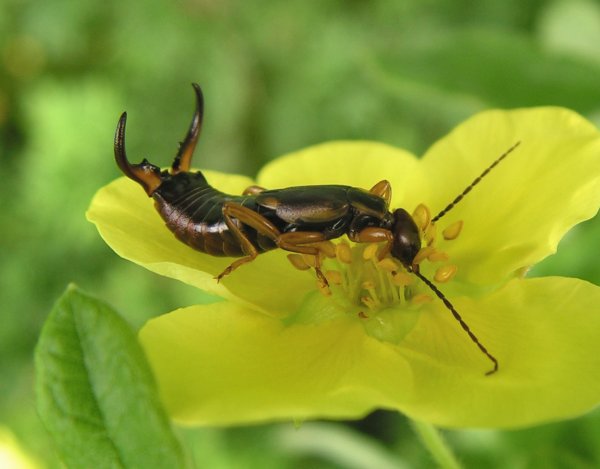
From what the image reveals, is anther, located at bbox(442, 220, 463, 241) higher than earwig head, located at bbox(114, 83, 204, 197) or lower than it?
lower

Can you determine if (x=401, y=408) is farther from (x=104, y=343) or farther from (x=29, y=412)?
(x=29, y=412)

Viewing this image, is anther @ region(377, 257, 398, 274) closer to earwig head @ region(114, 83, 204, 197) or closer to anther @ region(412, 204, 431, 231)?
anther @ region(412, 204, 431, 231)

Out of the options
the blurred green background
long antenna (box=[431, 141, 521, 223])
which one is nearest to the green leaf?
long antenna (box=[431, 141, 521, 223])

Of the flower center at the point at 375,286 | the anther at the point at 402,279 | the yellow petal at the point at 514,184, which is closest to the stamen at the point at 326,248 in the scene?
the flower center at the point at 375,286

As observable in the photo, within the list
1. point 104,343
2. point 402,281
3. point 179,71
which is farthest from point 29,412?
point 104,343

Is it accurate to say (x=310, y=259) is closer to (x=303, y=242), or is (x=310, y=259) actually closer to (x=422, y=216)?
(x=303, y=242)

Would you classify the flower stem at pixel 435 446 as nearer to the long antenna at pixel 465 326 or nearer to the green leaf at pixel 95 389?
the long antenna at pixel 465 326
